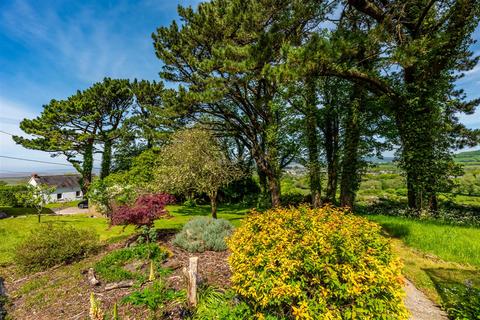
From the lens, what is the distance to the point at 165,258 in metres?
6.77

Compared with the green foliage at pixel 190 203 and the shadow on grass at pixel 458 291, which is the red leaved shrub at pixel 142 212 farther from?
the green foliage at pixel 190 203

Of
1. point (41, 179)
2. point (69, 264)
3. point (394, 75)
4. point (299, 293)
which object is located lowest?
point (69, 264)

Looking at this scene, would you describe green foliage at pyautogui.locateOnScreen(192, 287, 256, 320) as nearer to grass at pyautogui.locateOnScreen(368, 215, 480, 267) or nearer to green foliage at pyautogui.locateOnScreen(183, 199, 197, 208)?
grass at pyautogui.locateOnScreen(368, 215, 480, 267)

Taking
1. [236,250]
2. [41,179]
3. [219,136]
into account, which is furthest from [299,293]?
[41,179]

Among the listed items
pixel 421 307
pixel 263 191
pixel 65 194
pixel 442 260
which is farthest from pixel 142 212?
pixel 65 194

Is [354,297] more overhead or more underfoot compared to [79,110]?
more underfoot

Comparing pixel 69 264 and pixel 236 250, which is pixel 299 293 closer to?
pixel 236 250

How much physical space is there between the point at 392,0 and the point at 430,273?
33.9 feet

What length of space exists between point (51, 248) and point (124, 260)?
3.36 meters

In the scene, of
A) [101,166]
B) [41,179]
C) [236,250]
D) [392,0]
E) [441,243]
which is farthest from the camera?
[41,179]

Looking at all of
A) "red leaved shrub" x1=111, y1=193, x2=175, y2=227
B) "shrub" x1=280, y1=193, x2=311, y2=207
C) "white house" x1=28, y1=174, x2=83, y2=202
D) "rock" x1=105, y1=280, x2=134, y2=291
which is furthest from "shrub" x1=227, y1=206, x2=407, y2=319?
"white house" x1=28, y1=174, x2=83, y2=202

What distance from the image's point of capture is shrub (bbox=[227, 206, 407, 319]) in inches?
129

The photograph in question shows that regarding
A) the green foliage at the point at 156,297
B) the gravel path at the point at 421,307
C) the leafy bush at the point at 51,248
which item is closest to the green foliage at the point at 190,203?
the leafy bush at the point at 51,248

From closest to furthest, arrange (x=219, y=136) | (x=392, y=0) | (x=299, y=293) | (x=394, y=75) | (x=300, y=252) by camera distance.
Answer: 1. (x=299, y=293)
2. (x=300, y=252)
3. (x=392, y=0)
4. (x=394, y=75)
5. (x=219, y=136)
